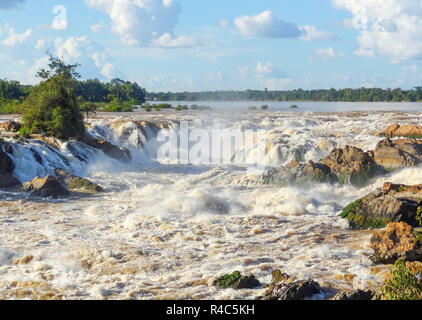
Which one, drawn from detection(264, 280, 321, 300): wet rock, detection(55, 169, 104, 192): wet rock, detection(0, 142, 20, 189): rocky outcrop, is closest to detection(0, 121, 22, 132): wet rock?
detection(0, 142, 20, 189): rocky outcrop

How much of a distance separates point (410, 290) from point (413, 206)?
6112 millimetres

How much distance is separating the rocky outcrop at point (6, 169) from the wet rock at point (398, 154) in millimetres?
13052

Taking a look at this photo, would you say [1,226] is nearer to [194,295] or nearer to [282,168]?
[194,295]

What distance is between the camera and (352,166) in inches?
679

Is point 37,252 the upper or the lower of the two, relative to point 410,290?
lower

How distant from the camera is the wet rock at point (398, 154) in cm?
1814

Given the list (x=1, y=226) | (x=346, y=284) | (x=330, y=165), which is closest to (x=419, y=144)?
(x=330, y=165)

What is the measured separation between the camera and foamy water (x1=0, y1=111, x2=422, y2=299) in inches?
330

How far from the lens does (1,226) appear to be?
39.1ft

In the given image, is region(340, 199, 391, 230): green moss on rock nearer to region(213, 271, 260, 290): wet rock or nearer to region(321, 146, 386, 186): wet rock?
region(321, 146, 386, 186): wet rock

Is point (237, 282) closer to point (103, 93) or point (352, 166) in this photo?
point (352, 166)

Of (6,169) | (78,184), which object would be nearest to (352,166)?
(78,184)

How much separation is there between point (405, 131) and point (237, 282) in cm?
2106

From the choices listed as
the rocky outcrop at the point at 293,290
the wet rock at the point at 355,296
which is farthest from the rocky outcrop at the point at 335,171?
the wet rock at the point at 355,296
